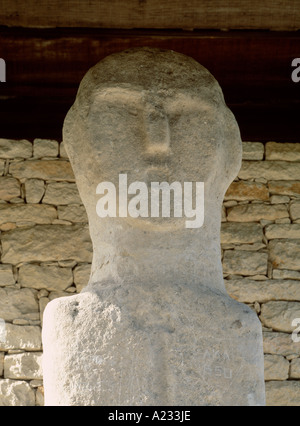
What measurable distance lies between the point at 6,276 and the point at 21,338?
1.38 feet

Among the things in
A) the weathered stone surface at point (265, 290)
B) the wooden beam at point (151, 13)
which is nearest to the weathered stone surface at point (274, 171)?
the weathered stone surface at point (265, 290)

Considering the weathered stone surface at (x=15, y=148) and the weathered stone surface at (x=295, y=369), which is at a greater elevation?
the weathered stone surface at (x=15, y=148)

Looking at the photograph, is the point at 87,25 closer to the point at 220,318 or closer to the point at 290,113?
the point at 220,318

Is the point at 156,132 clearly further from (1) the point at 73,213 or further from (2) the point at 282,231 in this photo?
(2) the point at 282,231

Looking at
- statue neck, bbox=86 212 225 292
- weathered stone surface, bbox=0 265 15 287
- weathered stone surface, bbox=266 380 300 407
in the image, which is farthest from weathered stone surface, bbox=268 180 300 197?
statue neck, bbox=86 212 225 292

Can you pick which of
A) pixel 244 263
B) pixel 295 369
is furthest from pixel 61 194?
pixel 295 369

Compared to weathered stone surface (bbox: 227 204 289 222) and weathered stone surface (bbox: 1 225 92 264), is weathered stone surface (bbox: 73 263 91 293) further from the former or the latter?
weathered stone surface (bbox: 227 204 289 222)

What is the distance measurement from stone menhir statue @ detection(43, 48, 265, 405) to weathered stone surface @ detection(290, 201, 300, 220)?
6.86 feet

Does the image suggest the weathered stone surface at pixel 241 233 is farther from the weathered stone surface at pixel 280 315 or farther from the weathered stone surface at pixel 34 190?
the weathered stone surface at pixel 34 190

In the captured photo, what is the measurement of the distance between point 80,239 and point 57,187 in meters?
0.42

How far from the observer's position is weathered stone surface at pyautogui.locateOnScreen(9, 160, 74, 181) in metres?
5.30

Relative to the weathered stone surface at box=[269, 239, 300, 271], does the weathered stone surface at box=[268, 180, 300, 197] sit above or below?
above

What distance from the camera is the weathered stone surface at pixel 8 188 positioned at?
5219 millimetres

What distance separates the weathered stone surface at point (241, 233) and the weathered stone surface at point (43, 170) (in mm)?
1086
